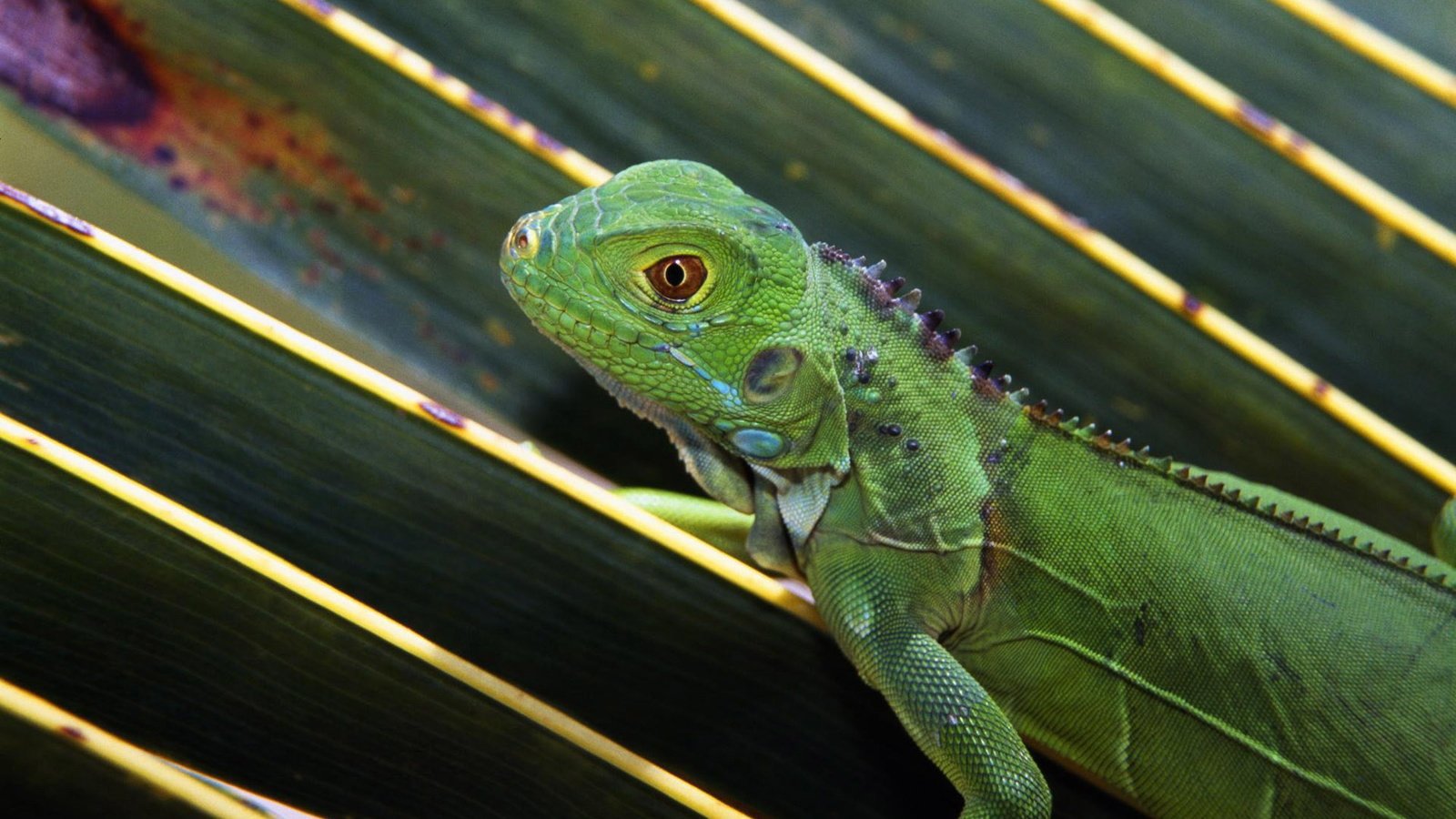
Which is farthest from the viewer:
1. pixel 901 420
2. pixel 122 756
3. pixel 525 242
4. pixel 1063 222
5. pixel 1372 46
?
pixel 1372 46

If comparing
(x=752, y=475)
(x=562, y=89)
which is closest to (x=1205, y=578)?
(x=752, y=475)

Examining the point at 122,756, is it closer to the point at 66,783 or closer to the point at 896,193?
the point at 66,783

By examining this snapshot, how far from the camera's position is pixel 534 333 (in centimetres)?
197

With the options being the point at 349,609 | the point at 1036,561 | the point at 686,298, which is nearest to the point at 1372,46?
the point at 1036,561

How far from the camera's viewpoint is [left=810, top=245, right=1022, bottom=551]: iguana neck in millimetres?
1688

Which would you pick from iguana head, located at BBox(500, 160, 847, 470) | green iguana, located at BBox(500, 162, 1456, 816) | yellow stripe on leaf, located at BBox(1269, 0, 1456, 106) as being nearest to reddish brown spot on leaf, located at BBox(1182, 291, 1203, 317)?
green iguana, located at BBox(500, 162, 1456, 816)

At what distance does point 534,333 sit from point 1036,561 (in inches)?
37.2

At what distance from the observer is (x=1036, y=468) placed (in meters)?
1.75

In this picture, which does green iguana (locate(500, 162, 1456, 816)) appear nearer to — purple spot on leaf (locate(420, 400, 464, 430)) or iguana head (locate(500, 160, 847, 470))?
iguana head (locate(500, 160, 847, 470))

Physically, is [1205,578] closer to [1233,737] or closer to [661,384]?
[1233,737]

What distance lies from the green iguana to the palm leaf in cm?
16

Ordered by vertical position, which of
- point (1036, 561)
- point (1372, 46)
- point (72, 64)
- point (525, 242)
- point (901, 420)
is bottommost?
point (1036, 561)

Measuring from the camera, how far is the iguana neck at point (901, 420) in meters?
1.69

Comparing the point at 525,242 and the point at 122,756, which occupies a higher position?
the point at 525,242
